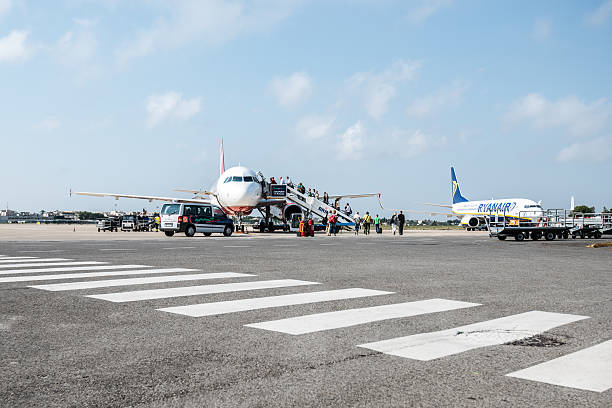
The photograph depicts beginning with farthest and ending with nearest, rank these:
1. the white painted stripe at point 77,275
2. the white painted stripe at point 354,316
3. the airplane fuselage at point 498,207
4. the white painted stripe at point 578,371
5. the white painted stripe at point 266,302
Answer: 1. the airplane fuselage at point 498,207
2. the white painted stripe at point 77,275
3. the white painted stripe at point 266,302
4. the white painted stripe at point 354,316
5. the white painted stripe at point 578,371

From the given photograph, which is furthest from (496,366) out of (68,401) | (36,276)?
(36,276)

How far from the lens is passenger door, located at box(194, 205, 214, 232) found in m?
29.0

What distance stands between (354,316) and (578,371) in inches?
90.1

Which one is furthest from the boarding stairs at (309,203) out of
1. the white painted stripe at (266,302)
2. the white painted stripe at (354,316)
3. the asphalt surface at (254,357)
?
the white painted stripe at (354,316)

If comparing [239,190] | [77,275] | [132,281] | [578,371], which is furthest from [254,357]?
[239,190]

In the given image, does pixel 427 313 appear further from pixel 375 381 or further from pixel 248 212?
pixel 248 212

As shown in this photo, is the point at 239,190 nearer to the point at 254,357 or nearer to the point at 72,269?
the point at 72,269

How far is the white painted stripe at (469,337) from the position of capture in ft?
13.7

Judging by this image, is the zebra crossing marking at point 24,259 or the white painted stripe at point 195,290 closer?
the white painted stripe at point 195,290

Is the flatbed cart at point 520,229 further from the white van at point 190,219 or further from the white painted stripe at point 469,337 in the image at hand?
the white painted stripe at point 469,337

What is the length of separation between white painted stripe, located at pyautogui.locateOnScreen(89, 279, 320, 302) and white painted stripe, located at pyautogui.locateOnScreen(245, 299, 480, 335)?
78.1 inches

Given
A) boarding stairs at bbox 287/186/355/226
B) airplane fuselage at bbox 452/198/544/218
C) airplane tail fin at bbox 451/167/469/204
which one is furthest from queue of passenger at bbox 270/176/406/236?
airplane tail fin at bbox 451/167/469/204

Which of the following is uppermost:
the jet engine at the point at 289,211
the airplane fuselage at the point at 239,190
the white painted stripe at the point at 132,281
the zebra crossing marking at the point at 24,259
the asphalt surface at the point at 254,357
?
the airplane fuselage at the point at 239,190

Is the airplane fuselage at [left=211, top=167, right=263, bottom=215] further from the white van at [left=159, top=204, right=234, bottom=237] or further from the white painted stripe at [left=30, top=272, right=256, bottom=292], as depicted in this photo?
the white painted stripe at [left=30, top=272, right=256, bottom=292]
